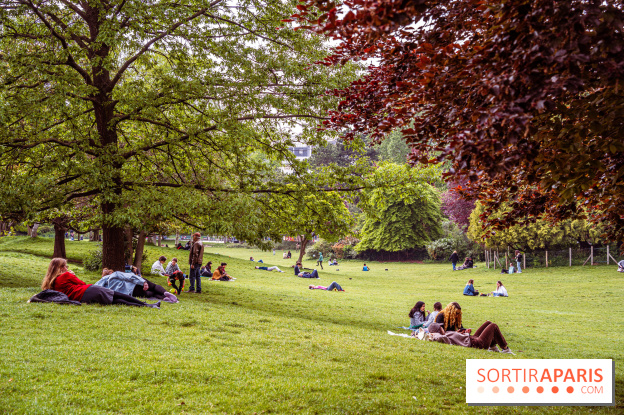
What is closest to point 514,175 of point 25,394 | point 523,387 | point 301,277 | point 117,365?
point 523,387

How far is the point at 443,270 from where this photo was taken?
133 feet

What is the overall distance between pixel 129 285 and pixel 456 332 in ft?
28.1

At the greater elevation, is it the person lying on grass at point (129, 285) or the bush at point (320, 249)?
the person lying on grass at point (129, 285)

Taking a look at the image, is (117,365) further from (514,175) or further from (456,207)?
(456,207)

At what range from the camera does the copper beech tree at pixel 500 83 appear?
312 centimetres

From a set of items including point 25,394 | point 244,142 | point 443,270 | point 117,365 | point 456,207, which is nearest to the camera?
point 25,394

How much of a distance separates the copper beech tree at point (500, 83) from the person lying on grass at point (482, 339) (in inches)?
168

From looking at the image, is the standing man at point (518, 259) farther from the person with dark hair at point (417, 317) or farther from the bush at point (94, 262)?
the bush at point (94, 262)

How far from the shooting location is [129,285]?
11633 millimetres

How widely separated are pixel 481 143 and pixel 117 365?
5494 mm
